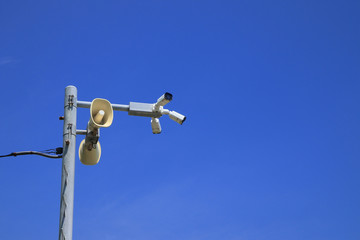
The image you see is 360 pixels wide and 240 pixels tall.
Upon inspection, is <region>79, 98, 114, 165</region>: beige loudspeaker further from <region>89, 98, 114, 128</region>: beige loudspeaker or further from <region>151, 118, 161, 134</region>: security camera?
<region>151, 118, 161, 134</region>: security camera

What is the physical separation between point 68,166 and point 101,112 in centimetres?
91

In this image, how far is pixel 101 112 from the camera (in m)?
7.00

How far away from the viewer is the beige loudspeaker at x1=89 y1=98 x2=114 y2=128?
22.9ft

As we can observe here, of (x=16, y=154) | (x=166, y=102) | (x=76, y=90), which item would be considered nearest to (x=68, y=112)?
(x=76, y=90)

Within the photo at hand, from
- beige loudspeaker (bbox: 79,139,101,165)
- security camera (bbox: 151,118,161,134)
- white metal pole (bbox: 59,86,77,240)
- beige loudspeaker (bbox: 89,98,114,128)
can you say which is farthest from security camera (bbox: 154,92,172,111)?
white metal pole (bbox: 59,86,77,240)

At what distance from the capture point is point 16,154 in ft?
23.3

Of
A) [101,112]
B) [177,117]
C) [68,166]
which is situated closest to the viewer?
[68,166]

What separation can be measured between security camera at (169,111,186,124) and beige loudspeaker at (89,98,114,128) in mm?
1055

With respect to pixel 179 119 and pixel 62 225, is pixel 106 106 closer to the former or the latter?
pixel 179 119

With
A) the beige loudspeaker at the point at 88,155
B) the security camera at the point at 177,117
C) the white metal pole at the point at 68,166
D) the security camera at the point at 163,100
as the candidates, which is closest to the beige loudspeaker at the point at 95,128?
the beige loudspeaker at the point at 88,155

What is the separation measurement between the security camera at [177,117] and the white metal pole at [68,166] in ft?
5.09

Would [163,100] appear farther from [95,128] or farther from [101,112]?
[95,128]

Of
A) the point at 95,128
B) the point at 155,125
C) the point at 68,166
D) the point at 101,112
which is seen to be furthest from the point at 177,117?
the point at 68,166

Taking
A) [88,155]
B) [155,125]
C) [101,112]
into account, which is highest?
[155,125]
